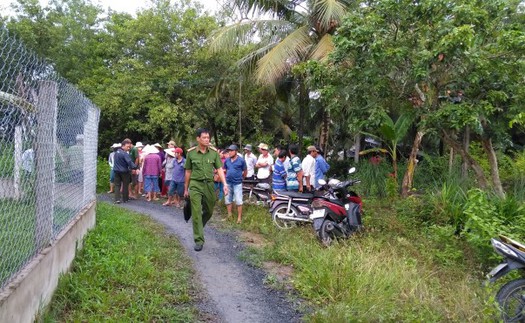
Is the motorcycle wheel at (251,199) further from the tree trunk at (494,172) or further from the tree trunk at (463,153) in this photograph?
the tree trunk at (494,172)

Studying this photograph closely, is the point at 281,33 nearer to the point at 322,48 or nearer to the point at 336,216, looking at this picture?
the point at 322,48

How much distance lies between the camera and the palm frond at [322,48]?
37.2 ft

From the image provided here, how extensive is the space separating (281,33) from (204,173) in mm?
8007

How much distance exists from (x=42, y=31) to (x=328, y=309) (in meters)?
22.5

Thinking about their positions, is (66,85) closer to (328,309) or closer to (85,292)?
(85,292)

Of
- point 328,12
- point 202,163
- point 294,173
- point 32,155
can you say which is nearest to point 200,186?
point 202,163

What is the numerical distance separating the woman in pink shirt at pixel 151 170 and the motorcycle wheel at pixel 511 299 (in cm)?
914

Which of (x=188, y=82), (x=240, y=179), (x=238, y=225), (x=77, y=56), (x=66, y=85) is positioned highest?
(x=77, y=56)

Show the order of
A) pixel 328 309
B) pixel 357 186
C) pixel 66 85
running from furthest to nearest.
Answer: pixel 357 186, pixel 66 85, pixel 328 309

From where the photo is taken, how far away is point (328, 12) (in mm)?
11078

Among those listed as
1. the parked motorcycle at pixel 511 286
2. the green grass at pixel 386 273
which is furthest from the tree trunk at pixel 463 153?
the parked motorcycle at pixel 511 286

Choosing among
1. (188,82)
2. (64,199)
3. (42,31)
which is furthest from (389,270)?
(42,31)

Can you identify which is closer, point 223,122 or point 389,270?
point 389,270

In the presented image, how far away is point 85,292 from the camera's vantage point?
432 centimetres
